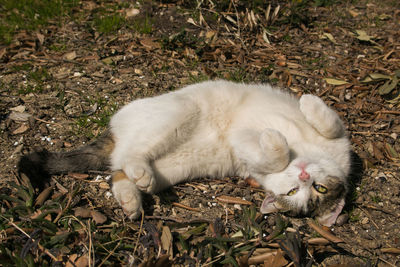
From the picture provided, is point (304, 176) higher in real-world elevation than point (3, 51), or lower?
lower

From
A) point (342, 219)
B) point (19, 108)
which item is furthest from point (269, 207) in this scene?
point (19, 108)

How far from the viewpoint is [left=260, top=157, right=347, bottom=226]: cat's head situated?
113 inches

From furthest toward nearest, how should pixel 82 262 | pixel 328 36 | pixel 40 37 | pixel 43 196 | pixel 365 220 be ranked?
pixel 328 36
pixel 40 37
pixel 365 220
pixel 43 196
pixel 82 262

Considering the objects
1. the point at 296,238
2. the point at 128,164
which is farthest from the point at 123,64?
the point at 296,238

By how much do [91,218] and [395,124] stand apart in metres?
3.60

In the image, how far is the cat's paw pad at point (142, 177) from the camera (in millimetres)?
2758

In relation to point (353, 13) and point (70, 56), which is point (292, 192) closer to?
point (70, 56)

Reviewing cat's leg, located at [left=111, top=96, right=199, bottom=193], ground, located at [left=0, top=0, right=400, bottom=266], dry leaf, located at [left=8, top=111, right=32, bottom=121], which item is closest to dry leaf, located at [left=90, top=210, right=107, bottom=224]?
ground, located at [left=0, top=0, right=400, bottom=266]

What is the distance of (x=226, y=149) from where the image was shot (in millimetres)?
3266

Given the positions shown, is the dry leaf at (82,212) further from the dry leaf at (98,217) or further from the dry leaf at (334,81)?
the dry leaf at (334,81)

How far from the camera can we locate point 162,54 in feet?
15.3

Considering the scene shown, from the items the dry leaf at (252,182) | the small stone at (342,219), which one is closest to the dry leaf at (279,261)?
the small stone at (342,219)

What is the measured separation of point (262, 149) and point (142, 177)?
1.13m

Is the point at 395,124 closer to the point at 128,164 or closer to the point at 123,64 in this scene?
the point at 128,164
